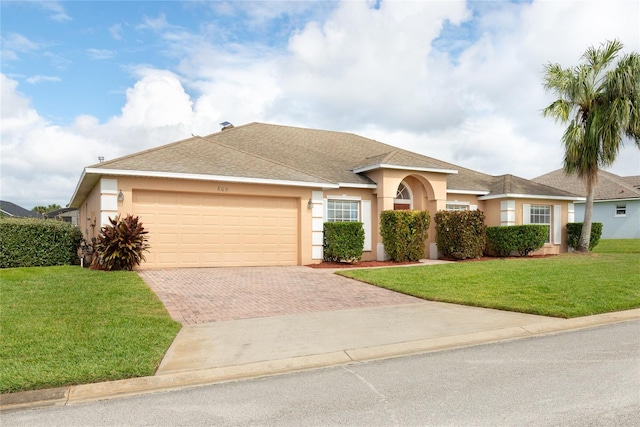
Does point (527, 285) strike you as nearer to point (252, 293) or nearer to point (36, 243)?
point (252, 293)

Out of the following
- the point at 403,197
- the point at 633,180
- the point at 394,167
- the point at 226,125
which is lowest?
the point at 403,197

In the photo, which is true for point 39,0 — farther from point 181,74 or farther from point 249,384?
point 249,384

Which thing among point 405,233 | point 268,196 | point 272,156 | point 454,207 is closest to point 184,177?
point 268,196

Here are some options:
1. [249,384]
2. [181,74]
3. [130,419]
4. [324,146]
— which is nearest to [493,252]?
[324,146]

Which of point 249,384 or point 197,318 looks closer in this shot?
point 249,384

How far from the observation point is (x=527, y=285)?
36.3 ft

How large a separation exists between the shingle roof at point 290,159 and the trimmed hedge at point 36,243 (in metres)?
3.50

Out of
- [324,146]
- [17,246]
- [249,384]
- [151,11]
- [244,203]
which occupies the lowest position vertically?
[249,384]

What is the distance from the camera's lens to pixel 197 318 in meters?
8.12

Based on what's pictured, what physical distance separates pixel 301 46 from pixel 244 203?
5562 millimetres

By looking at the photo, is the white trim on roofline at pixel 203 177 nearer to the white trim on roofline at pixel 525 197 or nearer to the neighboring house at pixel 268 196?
the neighboring house at pixel 268 196

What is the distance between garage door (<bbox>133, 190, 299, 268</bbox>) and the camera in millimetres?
14383

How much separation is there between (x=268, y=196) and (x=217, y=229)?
7.03ft

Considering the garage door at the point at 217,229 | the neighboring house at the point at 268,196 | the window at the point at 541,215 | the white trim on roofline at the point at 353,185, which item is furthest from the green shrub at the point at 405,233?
the window at the point at 541,215
